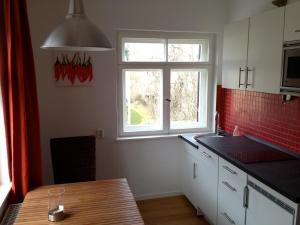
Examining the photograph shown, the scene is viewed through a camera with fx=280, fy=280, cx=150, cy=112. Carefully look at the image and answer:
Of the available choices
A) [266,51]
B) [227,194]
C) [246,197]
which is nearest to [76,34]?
[266,51]

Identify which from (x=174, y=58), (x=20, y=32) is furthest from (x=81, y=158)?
(x=174, y=58)

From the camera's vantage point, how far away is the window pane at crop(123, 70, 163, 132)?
3539mm

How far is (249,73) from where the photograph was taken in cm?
265

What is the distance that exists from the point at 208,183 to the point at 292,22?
1680 millimetres

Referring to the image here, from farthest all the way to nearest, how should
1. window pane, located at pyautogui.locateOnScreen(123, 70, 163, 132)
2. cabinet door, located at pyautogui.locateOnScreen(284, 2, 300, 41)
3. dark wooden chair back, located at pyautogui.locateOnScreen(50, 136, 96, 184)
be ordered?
1. window pane, located at pyautogui.locateOnScreen(123, 70, 163, 132)
2. dark wooden chair back, located at pyautogui.locateOnScreen(50, 136, 96, 184)
3. cabinet door, located at pyautogui.locateOnScreen(284, 2, 300, 41)

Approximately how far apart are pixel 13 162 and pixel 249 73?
223cm

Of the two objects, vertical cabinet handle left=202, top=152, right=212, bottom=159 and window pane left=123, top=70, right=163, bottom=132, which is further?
window pane left=123, top=70, right=163, bottom=132

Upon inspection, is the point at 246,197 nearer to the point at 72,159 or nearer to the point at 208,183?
the point at 208,183

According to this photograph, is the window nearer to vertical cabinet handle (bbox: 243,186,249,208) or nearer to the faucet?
the faucet

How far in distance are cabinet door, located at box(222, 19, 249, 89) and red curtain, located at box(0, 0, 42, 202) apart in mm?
1943

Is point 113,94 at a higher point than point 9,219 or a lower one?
higher

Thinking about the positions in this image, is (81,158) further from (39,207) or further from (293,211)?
(293,211)

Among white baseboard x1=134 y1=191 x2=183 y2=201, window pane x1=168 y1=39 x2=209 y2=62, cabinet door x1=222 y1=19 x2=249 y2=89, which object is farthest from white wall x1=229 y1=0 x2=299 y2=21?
white baseboard x1=134 y1=191 x2=183 y2=201

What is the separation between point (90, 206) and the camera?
1962 mm
